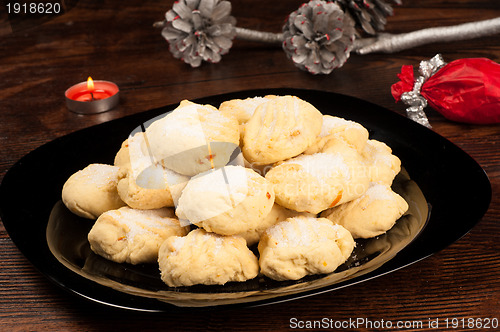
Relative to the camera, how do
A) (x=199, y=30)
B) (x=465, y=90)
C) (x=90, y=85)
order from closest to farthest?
1. (x=465, y=90)
2. (x=90, y=85)
3. (x=199, y=30)

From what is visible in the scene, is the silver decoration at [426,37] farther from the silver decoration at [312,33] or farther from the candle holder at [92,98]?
the candle holder at [92,98]

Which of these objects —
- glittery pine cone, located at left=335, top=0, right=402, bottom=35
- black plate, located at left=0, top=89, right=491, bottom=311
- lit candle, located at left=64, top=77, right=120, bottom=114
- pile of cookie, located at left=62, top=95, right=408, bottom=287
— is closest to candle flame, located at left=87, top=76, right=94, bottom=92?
lit candle, located at left=64, top=77, right=120, bottom=114

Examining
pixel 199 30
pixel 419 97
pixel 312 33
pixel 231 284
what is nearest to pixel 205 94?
pixel 199 30

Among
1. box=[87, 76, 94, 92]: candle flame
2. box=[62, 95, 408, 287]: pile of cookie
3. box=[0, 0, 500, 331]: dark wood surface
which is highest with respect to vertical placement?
box=[62, 95, 408, 287]: pile of cookie

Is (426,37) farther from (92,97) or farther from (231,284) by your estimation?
(231,284)

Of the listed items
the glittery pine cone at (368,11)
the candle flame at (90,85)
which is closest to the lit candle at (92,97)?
the candle flame at (90,85)

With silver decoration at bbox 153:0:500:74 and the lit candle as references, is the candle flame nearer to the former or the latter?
the lit candle
